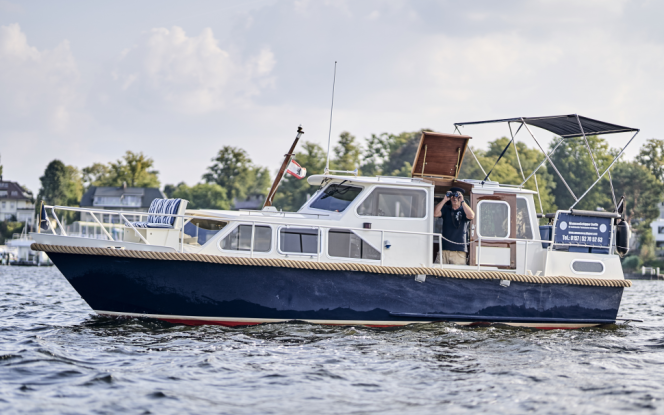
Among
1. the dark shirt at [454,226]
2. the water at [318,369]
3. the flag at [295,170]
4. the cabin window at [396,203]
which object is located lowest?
the water at [318,369]

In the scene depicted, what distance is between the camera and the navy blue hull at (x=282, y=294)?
31.4ft

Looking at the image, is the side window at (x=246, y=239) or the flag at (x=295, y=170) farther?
the flag at (x=295, y=170)

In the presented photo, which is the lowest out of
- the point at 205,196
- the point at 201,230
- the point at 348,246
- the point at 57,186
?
the point at 348,246

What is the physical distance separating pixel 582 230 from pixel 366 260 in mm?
3997

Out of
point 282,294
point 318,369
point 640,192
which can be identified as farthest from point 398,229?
point 640,192

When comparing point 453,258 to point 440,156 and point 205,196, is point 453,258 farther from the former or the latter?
point 205,196

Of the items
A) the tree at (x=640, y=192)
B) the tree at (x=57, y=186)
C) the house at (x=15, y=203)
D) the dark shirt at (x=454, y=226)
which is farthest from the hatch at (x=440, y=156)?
the house at (x=15, y=203)

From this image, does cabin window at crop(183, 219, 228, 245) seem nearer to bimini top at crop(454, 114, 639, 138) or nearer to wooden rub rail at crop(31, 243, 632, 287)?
wooden rub rail at crop(31, 243, 632, 287)

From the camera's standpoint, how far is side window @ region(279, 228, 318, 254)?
33.1 ft

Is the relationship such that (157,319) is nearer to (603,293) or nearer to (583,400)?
(583,400)

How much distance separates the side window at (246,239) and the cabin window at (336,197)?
4.69 ft

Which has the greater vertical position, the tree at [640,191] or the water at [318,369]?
the tree at [640,191]

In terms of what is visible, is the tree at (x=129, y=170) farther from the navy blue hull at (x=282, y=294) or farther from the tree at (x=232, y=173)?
the navy blue hull at (x=282, y=294)

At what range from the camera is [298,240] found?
33.3 ft
